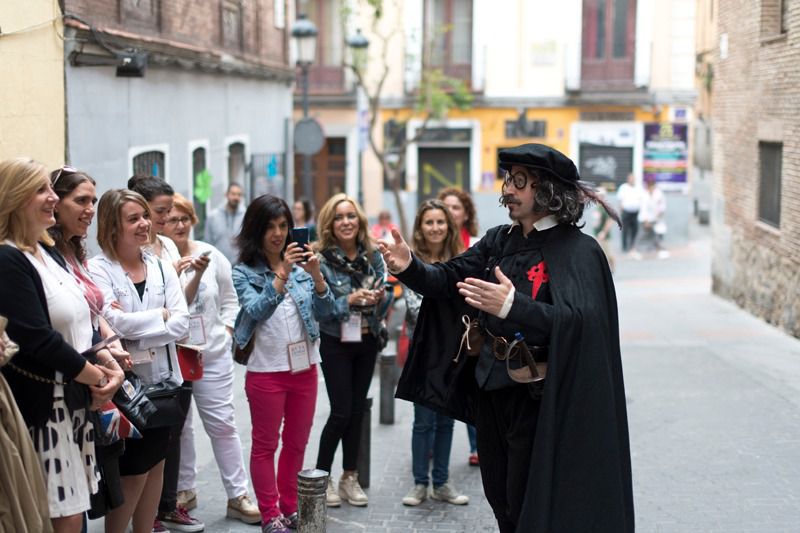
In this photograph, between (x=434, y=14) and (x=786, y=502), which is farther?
(x=434, y=14)

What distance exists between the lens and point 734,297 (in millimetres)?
16766

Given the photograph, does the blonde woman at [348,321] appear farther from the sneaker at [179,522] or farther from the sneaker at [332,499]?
the sneaker at [179,522]

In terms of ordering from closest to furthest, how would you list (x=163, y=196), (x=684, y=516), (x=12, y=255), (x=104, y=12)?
(x=12, y=255) → (x=163, y=196) → (x=684, y=516) → (x=104, y=12)

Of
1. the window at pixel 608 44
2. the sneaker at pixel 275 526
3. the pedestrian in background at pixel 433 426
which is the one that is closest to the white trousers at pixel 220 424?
the sneaker at pixel 275 526

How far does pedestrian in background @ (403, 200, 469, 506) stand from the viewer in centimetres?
677

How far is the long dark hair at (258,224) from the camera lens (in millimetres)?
6086

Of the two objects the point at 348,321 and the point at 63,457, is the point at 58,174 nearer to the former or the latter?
the point at 63,457

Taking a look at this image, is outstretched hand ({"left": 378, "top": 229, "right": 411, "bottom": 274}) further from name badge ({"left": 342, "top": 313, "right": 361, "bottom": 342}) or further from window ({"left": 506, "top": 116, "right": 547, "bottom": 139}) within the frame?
window ({"left": 506, "top": 116, "right": 547, "bottom": 139})

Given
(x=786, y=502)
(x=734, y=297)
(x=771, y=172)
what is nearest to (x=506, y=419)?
(x=786, y=502)

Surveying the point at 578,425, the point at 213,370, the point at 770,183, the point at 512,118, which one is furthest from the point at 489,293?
the point at 512,118

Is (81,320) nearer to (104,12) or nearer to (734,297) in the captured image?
(104,12)

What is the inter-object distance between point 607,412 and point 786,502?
112 inches

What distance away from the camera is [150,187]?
604 cm

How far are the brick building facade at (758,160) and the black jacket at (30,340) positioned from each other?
10.8 meters
